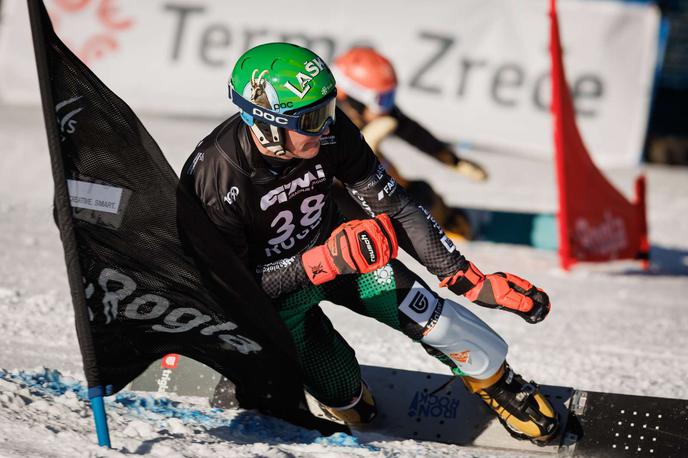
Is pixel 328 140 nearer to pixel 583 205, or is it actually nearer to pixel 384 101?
pixel 384 101

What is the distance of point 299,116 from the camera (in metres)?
4.22

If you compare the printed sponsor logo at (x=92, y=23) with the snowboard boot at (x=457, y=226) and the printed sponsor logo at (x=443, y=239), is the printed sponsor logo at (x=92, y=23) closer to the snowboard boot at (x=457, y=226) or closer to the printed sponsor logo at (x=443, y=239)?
the snowboard boot at (x=457, y=226)

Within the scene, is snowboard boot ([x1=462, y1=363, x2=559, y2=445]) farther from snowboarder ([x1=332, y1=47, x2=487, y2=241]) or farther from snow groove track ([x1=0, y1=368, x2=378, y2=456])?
snowboarder ([x1=332, y1=47, x2=487, y2=241])

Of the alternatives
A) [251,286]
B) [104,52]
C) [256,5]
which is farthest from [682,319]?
[104,52]

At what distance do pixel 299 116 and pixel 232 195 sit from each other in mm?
417

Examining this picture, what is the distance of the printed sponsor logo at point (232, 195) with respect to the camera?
168 inches

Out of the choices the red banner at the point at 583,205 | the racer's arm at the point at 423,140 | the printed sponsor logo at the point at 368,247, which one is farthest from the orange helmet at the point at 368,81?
the printed sponsor logo at the point at 368,247

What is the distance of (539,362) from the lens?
20.1ft

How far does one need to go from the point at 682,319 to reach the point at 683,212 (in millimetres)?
3609

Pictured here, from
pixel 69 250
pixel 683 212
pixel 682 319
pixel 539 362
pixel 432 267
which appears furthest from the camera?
pixel 683 212

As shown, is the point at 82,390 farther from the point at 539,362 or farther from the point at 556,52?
the point at 556,52

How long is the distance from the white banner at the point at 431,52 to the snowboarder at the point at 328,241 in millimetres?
7291

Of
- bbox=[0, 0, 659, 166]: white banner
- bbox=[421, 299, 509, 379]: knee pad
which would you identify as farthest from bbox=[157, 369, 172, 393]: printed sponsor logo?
bbox=[0, 0, 659, 166]: white banner

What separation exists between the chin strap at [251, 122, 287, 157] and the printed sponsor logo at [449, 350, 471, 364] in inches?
46.8
